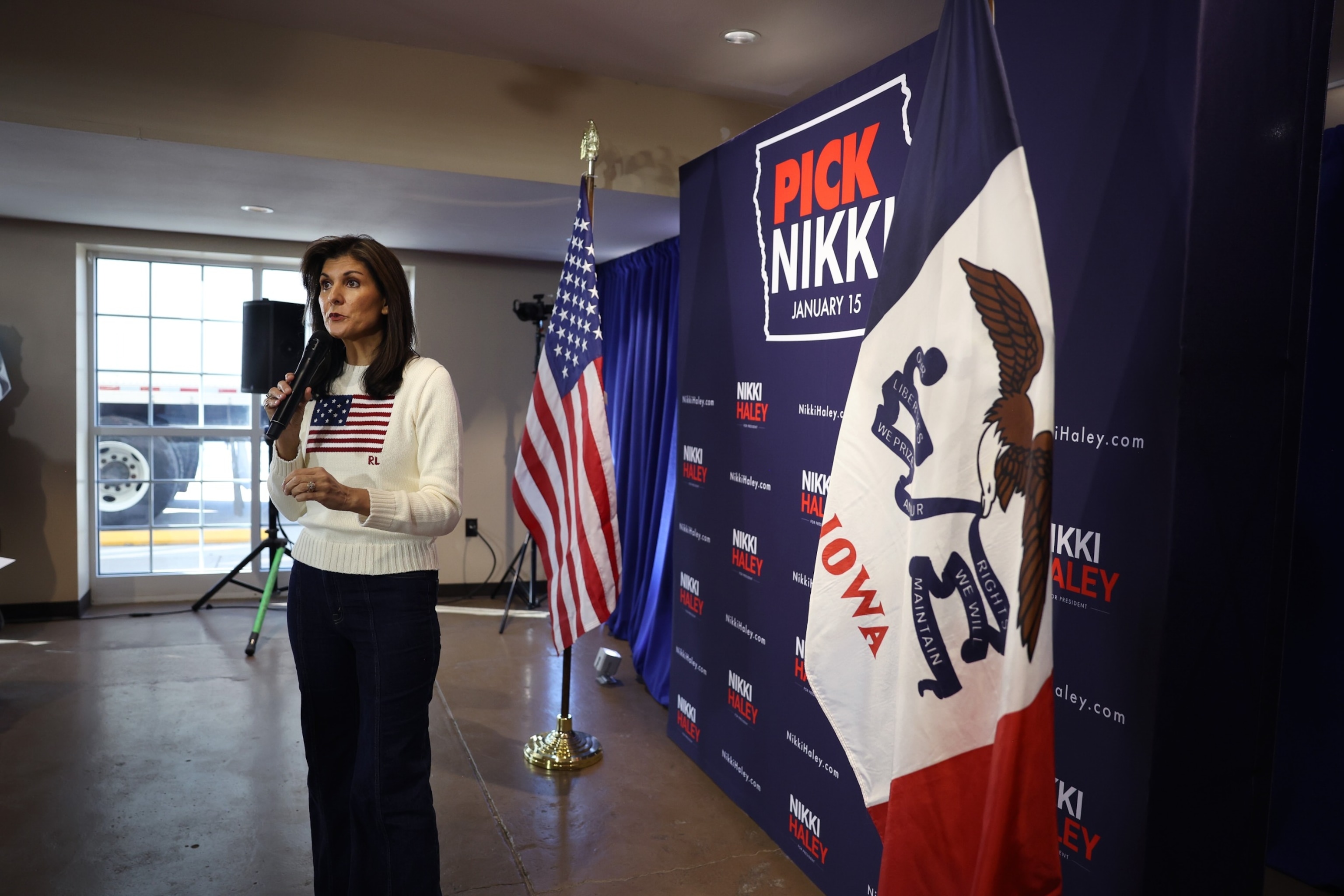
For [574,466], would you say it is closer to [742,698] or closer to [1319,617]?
[742,698]

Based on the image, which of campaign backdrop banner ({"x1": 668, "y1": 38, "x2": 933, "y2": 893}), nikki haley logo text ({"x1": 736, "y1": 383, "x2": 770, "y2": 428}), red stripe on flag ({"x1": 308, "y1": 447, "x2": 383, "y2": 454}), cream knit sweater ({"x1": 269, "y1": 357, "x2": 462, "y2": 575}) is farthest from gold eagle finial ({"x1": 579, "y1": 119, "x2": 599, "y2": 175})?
red stripe on flag ({"x1": 308, "y1": 447, "x2": 383, "y2": 454})

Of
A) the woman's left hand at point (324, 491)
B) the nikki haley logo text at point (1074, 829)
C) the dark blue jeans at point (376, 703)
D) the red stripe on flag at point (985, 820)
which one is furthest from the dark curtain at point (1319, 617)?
the woman's left hand at point (324, 491)

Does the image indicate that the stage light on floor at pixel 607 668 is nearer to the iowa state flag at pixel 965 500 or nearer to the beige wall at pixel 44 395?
the iowa state flag at pixel 965 500

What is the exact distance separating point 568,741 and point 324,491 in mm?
1847

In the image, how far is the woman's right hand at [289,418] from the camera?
5.51 feet

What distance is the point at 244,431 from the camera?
532 cm

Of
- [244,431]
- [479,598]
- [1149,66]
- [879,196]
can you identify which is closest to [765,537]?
[879,196]

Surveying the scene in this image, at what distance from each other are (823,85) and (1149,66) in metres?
2.24

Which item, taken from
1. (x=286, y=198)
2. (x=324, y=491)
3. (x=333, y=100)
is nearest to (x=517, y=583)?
(x=286, y=198)

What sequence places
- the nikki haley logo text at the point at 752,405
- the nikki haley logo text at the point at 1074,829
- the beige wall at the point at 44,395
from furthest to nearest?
the beige wall at the point at 44,395 → the nikki haley logo text at the point at 752,405 → the nikki haley logo text at the point at 1074,829

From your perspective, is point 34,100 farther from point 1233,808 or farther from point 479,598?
point 1233,808

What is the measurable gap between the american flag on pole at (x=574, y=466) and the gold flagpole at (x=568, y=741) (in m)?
0.10

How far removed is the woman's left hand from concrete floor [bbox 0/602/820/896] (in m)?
1.19

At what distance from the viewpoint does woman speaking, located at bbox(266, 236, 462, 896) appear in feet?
5.54
